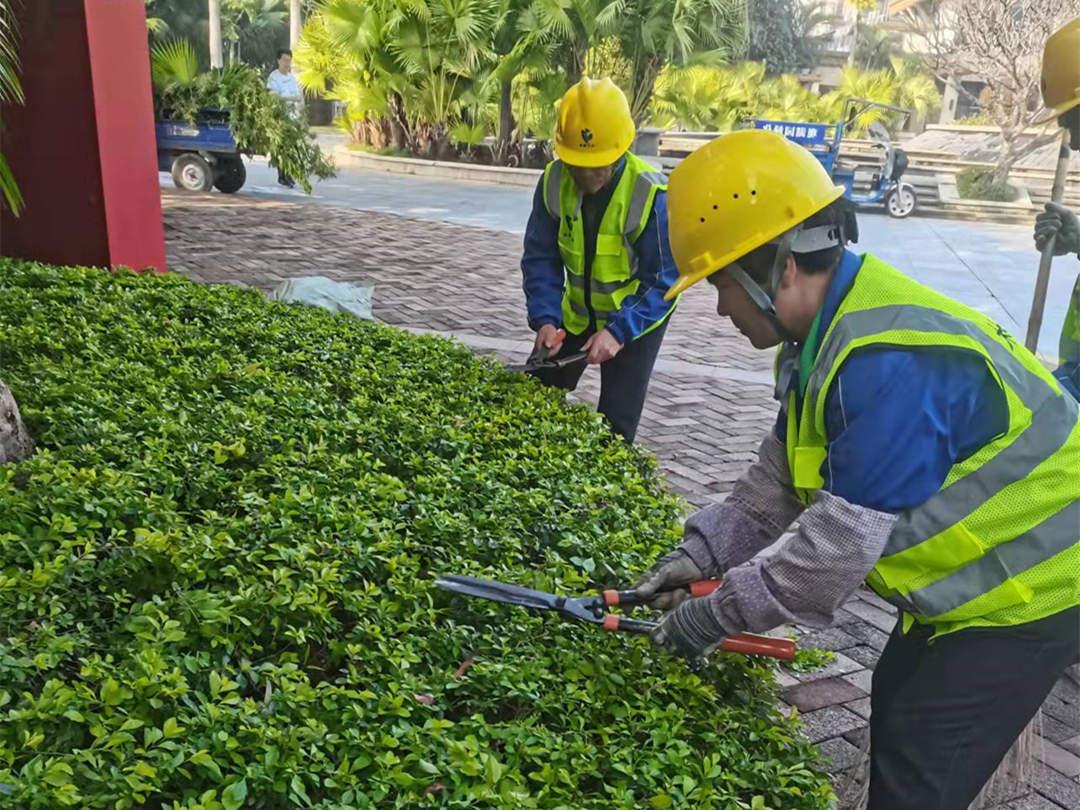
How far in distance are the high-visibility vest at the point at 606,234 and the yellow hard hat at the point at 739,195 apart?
1.99 metres

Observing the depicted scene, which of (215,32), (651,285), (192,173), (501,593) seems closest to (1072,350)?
(651,285)

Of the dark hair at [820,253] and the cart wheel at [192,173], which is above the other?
the dark hair at [820,253]

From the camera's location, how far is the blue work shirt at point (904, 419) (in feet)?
5.92

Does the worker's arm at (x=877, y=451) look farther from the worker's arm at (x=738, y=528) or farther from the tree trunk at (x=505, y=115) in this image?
the tree trunk at (x=505, y=115)

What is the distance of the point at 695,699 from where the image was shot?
2.22m

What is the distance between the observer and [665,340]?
8547 millimetres

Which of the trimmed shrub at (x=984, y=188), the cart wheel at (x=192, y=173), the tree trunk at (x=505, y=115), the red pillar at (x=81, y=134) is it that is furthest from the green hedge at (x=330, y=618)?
the tree trunk at (x=505, y=115)

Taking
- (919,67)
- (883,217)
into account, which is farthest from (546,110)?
(919,67)

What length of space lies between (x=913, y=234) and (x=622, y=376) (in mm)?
13086

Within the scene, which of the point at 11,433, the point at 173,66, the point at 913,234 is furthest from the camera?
the point at 913,234

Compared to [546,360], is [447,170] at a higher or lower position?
higher

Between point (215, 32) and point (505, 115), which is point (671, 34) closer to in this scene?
point (505, 115)

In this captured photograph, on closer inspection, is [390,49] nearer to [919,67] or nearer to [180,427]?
[919,67]

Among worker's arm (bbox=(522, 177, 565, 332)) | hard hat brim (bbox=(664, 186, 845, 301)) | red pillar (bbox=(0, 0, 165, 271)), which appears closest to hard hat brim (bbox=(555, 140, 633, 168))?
worker's arm (bbox=(522, 177, 565, 332))
